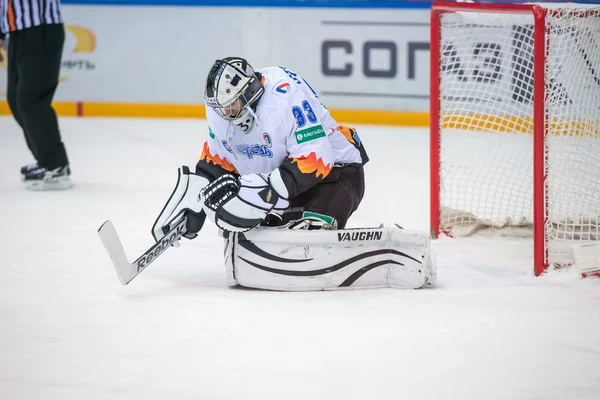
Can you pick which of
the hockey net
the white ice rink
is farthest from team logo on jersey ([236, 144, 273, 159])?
the hockey net

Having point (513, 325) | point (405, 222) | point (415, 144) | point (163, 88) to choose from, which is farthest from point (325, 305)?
point (163, 88)

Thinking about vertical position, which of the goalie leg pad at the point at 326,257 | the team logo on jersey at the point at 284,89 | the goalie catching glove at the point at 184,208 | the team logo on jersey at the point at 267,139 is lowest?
the goalie leg pad at the point at 326,257

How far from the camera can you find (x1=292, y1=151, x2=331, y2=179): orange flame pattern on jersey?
3.33 metres

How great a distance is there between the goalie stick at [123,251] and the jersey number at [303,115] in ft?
1.78

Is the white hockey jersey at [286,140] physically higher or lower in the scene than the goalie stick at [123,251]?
higher

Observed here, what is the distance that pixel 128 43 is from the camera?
7582 mm

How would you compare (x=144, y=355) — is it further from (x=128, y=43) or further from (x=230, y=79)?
(x=128, y=43)

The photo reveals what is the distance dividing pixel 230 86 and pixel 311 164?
1.18 feet

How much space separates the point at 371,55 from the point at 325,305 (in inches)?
A: 161

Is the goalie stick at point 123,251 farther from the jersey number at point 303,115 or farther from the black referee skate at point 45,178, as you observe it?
the black referee skate at point 45,178

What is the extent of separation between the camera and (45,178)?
5.40 metres

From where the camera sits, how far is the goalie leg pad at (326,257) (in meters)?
3.36

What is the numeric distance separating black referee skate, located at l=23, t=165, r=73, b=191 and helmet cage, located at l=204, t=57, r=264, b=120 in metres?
2.21

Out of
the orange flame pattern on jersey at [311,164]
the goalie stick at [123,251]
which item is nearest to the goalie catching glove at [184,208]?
the goalie stick at [123,251]
